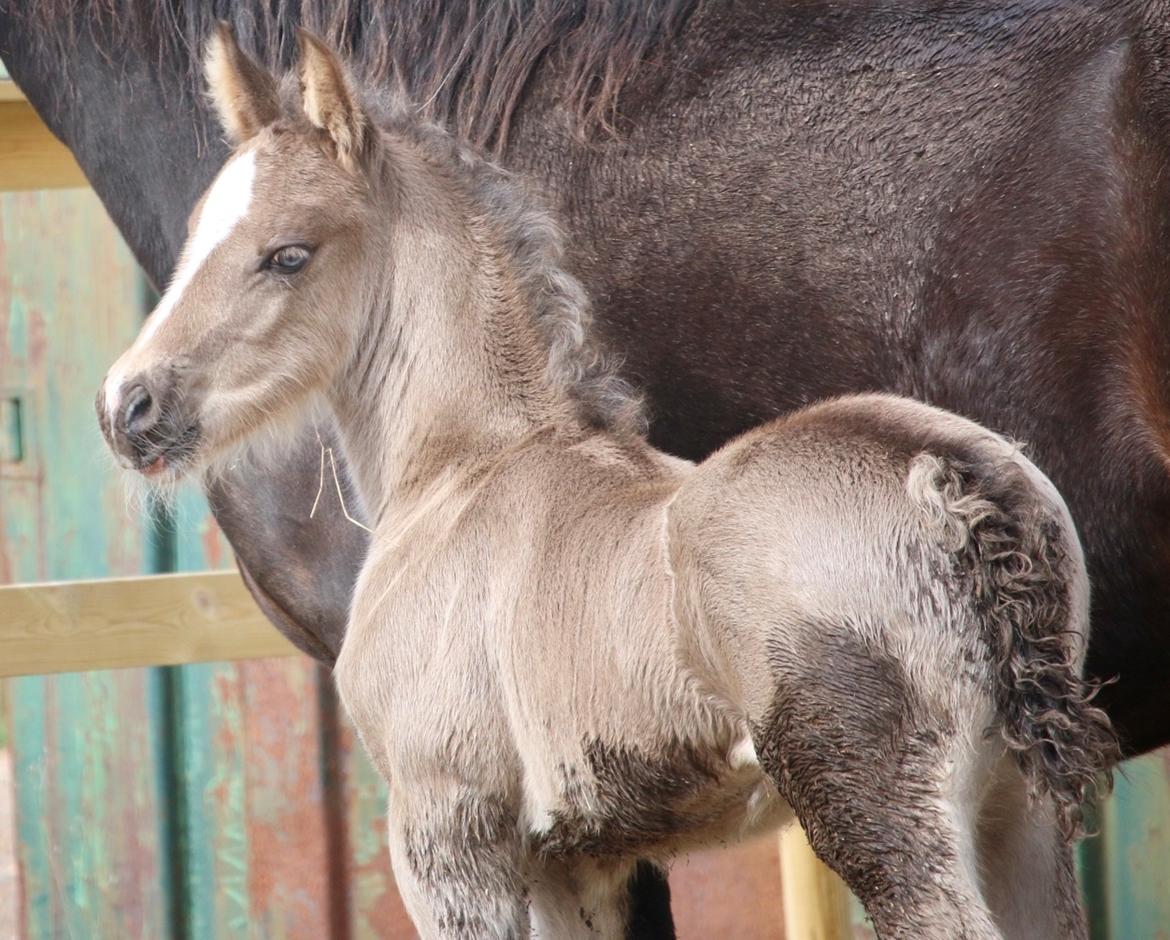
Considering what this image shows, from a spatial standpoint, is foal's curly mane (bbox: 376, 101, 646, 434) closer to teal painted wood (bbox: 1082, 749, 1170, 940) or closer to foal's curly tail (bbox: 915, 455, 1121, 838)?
foal's curly tail (bbox: 915, 455, 1121, 838)

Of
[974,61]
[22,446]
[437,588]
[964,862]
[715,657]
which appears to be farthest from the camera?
[22,446]

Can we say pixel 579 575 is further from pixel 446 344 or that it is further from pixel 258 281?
pixel 258 281

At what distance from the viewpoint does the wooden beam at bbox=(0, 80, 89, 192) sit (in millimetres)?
3791

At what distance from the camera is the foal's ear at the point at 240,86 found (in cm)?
243

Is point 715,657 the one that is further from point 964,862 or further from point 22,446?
point 22,446

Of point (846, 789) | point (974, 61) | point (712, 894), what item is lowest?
point (712, 894)

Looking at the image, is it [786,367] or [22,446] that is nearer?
[786,367]

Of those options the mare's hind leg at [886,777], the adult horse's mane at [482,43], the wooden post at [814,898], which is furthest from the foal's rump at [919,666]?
the wooden post at [814,898]

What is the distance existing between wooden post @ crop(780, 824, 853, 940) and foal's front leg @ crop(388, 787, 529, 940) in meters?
1.50

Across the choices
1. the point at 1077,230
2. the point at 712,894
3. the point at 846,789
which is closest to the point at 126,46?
the point at 1077,230

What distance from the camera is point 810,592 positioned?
5.64 feet

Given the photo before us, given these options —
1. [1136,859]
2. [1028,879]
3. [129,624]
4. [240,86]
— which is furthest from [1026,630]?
[1136,859]

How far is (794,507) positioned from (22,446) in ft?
9.52

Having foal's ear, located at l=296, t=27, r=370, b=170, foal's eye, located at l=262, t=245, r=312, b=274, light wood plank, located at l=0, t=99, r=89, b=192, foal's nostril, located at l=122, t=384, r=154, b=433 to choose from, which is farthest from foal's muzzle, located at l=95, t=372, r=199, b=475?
light wood plank, located at l=0, t=99, r=89, b=192
